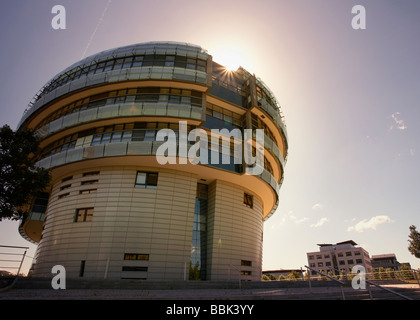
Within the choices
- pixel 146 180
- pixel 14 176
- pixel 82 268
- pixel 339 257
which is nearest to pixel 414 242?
pixel 146 180

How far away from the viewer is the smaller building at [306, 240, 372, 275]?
3890 inches

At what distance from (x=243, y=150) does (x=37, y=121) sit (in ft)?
79.2

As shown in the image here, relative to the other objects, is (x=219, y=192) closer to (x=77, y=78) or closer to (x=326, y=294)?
(x=326, y=294)

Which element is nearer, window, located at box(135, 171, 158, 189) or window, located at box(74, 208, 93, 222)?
window, located at box(74, 208, 93, 222)

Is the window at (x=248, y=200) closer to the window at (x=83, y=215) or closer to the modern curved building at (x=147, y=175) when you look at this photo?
the modern curved building at (x=147, y=175)

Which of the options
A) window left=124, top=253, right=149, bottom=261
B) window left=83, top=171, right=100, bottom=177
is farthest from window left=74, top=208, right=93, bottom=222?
window left=124, top=253, right=149, bottom=261

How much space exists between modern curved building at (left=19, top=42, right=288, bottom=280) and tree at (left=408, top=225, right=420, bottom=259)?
26.5 metres

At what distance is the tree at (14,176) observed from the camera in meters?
14.6

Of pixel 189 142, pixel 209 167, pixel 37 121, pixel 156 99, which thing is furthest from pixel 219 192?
pixel 37 121

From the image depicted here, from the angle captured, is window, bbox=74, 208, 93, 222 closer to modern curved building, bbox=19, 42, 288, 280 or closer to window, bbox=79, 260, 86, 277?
modern curved building, bbox=19, 42, 288, 280

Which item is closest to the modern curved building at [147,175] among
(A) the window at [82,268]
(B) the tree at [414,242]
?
(A) the window at [82,268]

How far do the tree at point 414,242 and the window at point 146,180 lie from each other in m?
39.2
